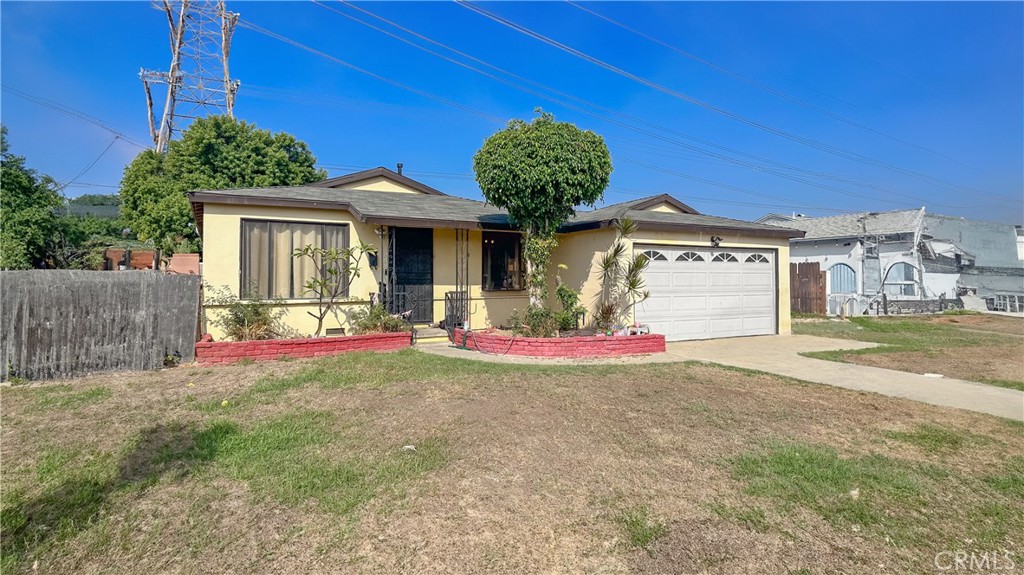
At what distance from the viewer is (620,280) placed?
34.0 ft

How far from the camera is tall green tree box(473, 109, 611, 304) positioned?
8773 mm

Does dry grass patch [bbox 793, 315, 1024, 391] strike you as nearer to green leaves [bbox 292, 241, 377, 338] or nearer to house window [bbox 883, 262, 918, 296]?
house window [bbox 883, 262, 918, 296]

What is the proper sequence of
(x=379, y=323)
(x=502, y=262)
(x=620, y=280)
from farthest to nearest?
(x=502, y=262)
(x=620, y=280)
(x=379, y=323)

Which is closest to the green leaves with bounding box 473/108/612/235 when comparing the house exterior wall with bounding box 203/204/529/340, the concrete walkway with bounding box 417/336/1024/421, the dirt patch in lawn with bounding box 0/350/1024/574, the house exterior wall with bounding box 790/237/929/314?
the house exterior wall with bounding box 203/204/529/340

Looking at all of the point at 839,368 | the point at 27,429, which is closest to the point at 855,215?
the point at 839,368

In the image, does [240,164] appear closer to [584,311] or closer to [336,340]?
[336,340]

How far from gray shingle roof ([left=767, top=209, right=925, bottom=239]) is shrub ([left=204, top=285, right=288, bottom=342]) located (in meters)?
24.2

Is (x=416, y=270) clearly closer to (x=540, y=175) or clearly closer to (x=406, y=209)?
(x=406, y=209)

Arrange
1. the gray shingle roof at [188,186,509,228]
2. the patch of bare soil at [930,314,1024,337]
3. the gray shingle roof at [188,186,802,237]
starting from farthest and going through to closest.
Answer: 1. the patch of bare soil at [930,314,1024,337]
2. the gray shingle roof at [188,186,802,237]
3. the gray shingle roof at [188,186,509,228]

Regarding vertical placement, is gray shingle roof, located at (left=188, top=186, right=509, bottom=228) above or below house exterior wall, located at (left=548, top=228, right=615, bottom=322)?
above

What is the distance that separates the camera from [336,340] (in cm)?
843

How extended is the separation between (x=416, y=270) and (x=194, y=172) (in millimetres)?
12678

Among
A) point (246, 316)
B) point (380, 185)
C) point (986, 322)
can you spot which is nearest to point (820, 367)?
point (246, 316)

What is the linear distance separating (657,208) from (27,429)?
14593mm
